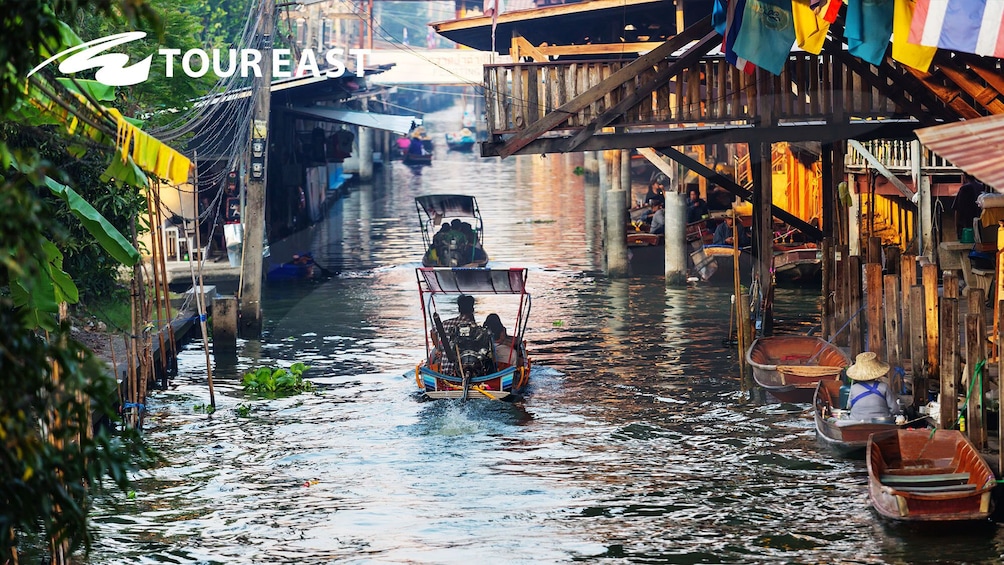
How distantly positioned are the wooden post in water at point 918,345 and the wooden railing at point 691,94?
4.87 meters

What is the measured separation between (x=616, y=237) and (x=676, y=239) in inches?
81.7

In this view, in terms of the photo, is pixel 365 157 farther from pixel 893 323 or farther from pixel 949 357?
pixel 949 357

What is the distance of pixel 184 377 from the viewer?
1991cm

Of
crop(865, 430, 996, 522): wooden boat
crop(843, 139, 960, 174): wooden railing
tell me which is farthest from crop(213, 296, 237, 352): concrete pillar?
crop(865, 430, 996, 522): wooden boat

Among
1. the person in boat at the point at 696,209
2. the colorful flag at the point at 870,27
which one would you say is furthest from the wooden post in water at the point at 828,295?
the person in boat at the point at 696,209

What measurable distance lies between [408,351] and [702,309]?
20.9 ft

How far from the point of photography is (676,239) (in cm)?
2711

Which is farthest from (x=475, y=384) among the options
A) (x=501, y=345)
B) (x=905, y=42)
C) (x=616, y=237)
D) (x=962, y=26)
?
(x=616, y=237)

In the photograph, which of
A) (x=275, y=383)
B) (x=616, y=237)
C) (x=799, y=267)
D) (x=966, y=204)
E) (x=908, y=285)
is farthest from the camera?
(x=616, y=237)

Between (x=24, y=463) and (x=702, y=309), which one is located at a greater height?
(x=24, y=463)

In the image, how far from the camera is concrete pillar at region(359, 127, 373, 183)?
5825 cm

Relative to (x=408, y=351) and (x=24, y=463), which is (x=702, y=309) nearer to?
(x=408, y=351)

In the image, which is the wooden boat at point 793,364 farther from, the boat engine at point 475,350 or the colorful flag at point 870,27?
the colorful flag at point 870,27

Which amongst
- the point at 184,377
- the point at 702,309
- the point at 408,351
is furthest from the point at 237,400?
the point at 702,309
